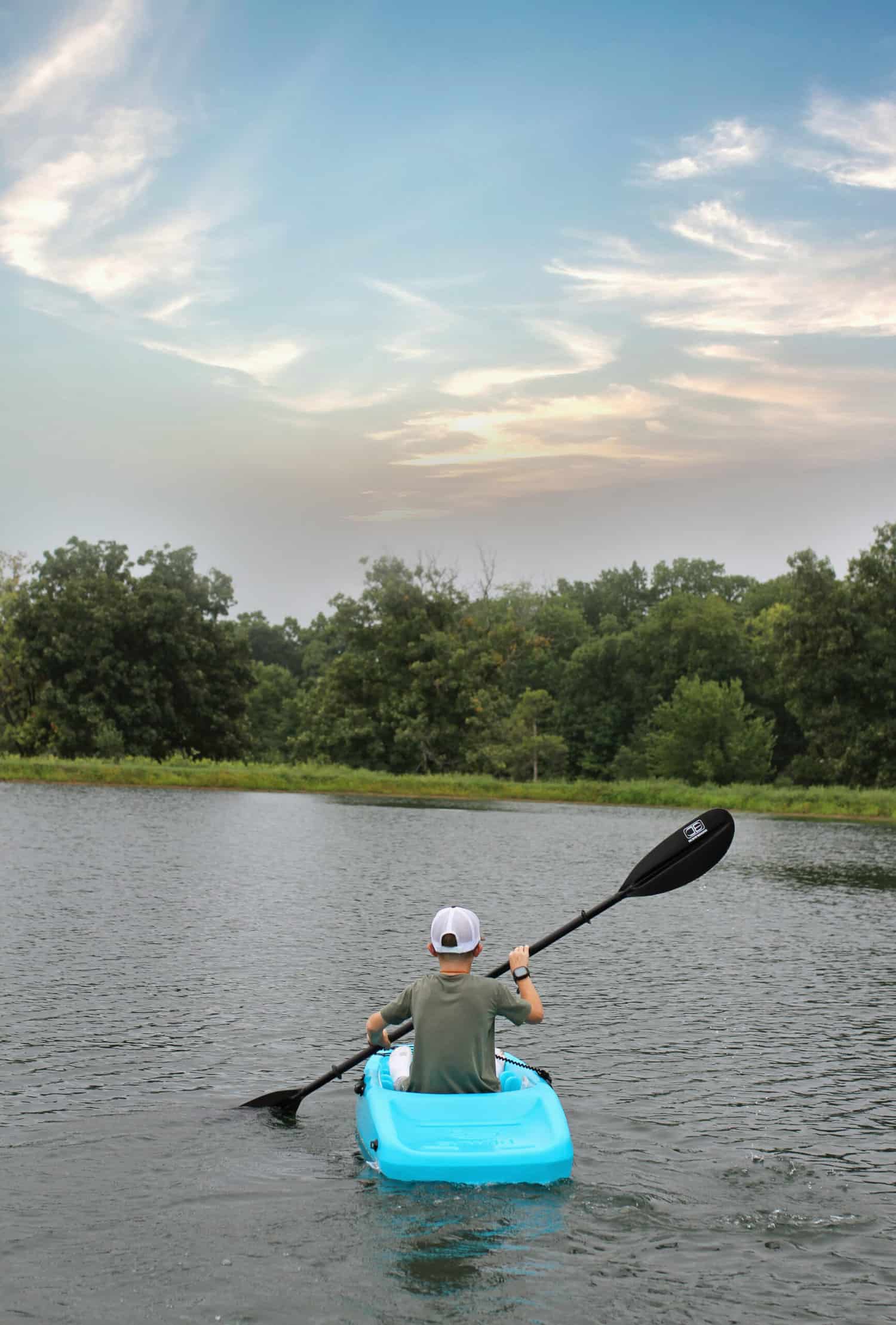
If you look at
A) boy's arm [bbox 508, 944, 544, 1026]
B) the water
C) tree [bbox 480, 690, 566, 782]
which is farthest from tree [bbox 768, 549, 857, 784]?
boy's arm [bbox 508, 944, 544, 1026]

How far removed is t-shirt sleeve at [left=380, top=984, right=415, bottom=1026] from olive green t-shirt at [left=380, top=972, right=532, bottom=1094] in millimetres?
27

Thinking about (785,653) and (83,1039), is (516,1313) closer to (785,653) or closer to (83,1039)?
(83,1039)

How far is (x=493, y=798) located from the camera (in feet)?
215

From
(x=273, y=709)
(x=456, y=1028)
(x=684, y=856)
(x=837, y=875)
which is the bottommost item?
(x=837, y=875)

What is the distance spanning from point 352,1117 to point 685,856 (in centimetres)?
304

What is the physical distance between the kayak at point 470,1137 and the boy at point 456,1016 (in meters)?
0.17

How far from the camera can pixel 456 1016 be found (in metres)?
7.55

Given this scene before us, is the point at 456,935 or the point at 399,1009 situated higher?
the point at 456,935

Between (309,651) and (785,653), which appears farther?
(309,651)

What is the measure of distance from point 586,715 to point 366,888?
7541 centimetres

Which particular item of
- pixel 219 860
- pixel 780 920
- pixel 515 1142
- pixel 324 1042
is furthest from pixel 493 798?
pixel 515 1142

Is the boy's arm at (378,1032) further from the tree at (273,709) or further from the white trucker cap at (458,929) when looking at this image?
the tree at (273,709)

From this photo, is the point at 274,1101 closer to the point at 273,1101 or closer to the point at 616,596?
the point at 273,1101

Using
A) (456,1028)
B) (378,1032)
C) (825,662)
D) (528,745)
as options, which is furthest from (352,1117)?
(528,745)
